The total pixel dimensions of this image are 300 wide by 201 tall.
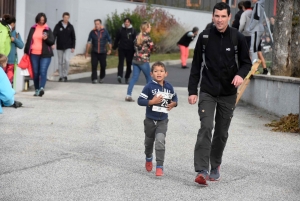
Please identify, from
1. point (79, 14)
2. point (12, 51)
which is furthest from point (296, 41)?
point (79, 14)

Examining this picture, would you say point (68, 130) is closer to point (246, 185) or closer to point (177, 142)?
point (177, 142)

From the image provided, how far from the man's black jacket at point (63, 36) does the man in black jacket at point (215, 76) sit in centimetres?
1546

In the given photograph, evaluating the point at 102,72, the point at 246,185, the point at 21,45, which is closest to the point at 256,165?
the point at 246,185

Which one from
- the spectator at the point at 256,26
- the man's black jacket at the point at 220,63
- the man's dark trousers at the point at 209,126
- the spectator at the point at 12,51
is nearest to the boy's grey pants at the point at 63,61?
the spectator at the point at 256,26

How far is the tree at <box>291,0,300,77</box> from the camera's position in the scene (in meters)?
16.5

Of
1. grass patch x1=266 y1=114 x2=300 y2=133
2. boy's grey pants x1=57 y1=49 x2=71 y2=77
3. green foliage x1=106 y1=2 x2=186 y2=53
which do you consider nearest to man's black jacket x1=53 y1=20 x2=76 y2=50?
boy's grey pants x1=57 y1=49 x2=71 y2=77

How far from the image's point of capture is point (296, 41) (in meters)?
16.6

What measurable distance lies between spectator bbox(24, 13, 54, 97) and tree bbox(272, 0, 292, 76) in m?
4.93

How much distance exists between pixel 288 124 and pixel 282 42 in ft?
13.8

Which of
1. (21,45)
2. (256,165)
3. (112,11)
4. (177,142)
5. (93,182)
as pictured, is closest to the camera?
(93,182)

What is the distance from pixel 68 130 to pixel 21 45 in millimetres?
4246

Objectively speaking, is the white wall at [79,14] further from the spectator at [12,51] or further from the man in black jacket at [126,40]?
the spectator at [12,51]

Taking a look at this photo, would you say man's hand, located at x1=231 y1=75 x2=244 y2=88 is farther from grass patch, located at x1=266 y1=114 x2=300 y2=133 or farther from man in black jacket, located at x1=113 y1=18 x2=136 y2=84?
man in black jacket, located at x1=113 y1=18 x2=136 y2=84

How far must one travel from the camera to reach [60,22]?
23625mm
